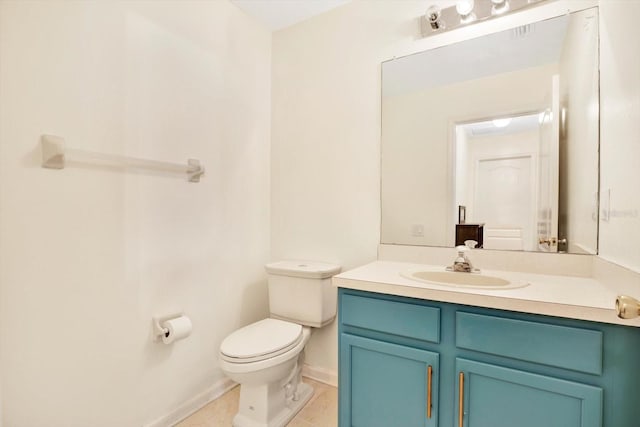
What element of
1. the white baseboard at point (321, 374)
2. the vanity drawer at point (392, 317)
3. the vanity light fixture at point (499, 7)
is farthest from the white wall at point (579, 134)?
the white baseboard at point (321, 374)

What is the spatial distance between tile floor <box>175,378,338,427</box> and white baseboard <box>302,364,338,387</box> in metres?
0.07

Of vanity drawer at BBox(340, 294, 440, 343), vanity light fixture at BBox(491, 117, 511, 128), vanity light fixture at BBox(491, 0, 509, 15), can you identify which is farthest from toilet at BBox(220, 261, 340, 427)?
vanity light fixture at BBox(491, 0, 509, 15)

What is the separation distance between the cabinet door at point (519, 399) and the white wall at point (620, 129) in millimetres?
425

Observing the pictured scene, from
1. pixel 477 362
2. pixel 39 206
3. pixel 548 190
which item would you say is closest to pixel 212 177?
pixel 39 206

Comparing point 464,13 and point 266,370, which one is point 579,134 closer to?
point 464,13

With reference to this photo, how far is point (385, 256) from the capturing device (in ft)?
6.04

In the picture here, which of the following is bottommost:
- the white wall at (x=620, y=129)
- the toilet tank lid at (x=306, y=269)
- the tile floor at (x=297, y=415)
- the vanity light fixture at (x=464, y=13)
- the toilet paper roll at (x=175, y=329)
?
the tile floor at (x=297, y=415)

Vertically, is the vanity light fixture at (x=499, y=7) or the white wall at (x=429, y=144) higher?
the vanity light fixture at (x=499, y=7)

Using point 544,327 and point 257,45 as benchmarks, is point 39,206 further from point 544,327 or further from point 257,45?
point 544,327

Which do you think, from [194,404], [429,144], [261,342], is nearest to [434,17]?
[429,144]

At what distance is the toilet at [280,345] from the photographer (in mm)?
1457

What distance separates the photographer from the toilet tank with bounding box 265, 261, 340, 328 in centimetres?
184

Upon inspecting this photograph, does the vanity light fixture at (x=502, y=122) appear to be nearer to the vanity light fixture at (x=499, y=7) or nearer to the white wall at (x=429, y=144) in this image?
the white wall at (x=429, y=144)

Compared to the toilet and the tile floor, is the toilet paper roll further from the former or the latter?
the tile floor
